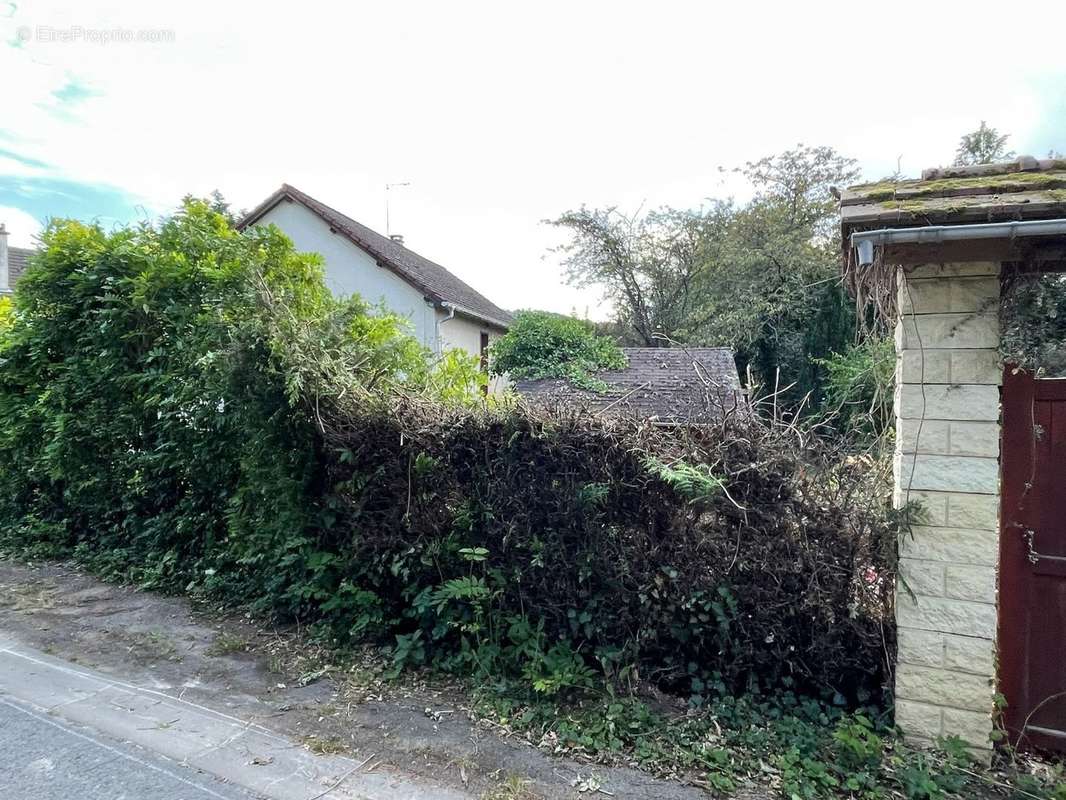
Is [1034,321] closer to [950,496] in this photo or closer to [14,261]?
[950,496]

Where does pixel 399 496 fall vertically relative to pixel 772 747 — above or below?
above

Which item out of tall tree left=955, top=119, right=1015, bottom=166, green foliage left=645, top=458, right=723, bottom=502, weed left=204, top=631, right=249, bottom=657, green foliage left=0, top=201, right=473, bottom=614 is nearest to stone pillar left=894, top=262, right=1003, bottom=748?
green foliage left=645, top=458, right=723, bottom=502

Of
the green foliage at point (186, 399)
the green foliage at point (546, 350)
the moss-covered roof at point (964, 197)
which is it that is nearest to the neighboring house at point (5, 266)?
the green foliage at point (546, 350)

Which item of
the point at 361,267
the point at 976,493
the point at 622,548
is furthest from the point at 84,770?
the point at 361,267

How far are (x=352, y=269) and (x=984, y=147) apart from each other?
777 inches

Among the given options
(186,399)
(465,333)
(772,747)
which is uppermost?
(465,333)

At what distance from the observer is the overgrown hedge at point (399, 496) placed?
3561 mm

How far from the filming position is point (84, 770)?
314 cm

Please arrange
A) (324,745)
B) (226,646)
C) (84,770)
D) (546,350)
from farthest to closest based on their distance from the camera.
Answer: (546,350)
(226,646)
(324,745)
(84,770)

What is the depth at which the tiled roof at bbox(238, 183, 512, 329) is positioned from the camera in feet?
58.6

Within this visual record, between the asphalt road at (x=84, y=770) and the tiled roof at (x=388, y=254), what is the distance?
48.8 ft

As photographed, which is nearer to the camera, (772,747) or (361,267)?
(772,747)

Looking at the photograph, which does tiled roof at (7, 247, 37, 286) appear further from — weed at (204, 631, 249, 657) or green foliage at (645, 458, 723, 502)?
green foliage at (645, 458, 723, 502)

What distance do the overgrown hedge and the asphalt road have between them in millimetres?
1496
